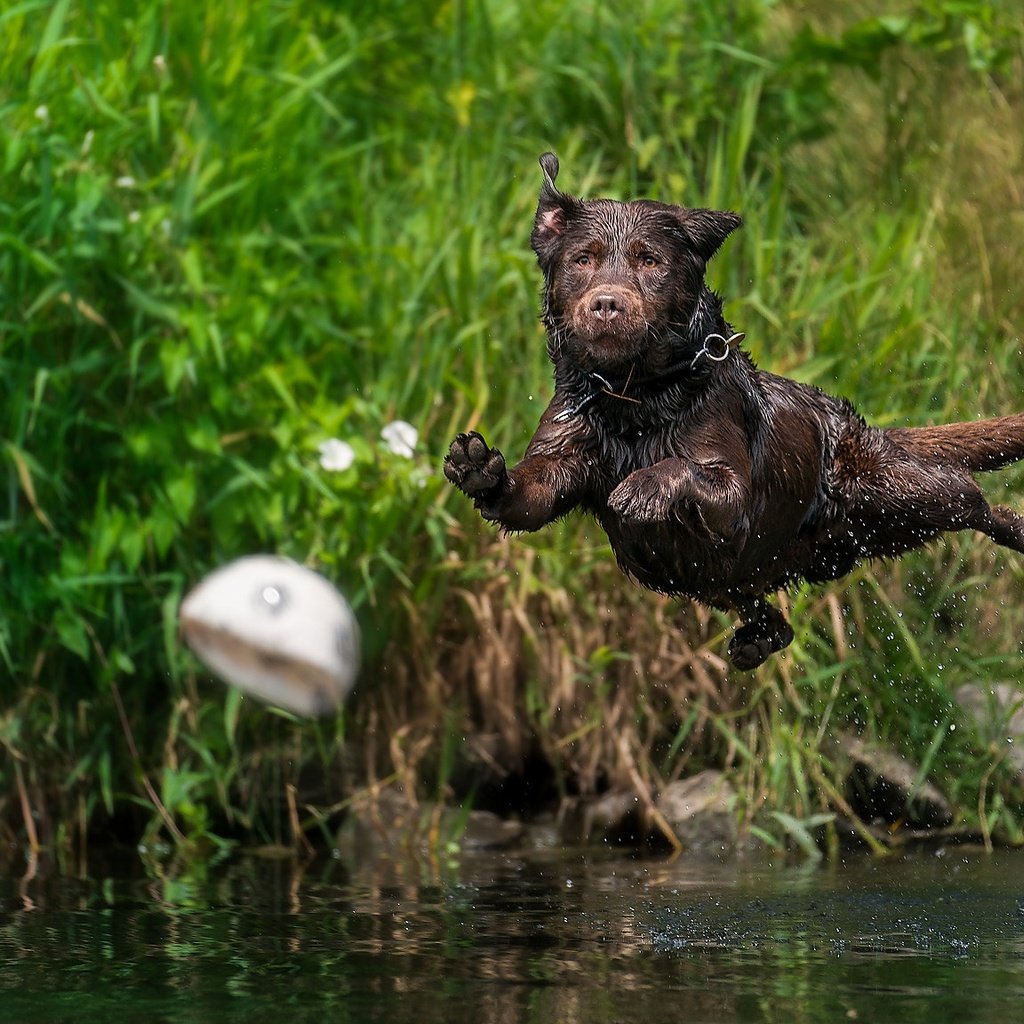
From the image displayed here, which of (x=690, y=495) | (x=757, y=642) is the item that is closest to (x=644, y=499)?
(x=690, y=495)

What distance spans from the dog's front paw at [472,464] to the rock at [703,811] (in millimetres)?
2976

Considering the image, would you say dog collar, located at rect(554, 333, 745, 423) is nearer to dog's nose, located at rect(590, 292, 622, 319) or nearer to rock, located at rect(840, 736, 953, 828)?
dog's nose, located at rect(590, 292, 622, 319)

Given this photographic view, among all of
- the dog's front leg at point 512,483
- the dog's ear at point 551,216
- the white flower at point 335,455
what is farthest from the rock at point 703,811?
the dog's ear at point 551,216

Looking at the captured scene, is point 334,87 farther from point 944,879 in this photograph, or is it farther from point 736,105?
point 944,879

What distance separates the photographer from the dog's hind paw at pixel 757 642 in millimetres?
4953

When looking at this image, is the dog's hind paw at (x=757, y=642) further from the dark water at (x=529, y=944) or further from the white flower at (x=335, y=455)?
the white flower at (x=335, y=455)

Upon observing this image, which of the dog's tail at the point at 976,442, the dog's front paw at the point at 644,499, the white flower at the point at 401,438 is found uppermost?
the white flower at the point at 401,438

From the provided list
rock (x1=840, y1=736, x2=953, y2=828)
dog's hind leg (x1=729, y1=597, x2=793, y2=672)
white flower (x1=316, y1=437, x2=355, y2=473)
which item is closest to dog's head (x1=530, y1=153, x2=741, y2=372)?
dog's hind leg (x1=729, y1=597, x2=793, y2=672)

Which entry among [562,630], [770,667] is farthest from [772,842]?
[562,630]

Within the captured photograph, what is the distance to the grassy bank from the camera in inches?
268

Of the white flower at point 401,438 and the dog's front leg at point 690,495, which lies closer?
the dog's front leg at point 690,495

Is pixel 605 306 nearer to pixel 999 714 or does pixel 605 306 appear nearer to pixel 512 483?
pixel 512 483

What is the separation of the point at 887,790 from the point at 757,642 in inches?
85.9

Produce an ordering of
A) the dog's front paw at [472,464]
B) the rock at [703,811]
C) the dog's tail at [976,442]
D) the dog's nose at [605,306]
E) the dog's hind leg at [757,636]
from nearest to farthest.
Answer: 1. the dog's front paw at [472,464]
2. the dog's nose at [605,306]
3. the dog's hind leg at [757,636]
4. the dog's tail at [976,442]
5. the rock at [703,811]
